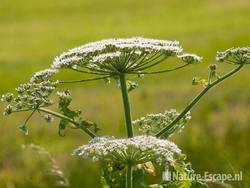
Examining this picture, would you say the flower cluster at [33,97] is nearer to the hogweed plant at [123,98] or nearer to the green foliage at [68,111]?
the hogweed plant at [123,98]

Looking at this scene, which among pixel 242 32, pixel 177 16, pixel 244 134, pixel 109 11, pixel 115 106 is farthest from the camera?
pixel 109 11

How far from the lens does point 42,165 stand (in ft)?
26.3

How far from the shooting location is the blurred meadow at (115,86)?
8320 mm

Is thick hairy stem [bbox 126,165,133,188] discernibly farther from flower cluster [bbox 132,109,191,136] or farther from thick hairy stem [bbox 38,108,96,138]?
flower cluster [bbox 132,109,191,136]

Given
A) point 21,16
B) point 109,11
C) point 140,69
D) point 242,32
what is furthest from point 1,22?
point 140,69

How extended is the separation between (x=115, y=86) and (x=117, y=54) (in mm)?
22185

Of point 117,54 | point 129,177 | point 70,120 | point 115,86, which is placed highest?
point 115,86

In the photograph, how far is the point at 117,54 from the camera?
10.5ft

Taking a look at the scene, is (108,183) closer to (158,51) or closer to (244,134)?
(158,51)

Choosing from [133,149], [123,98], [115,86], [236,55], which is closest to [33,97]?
[123,98]

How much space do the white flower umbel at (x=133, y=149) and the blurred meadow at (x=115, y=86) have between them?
28.2 inches

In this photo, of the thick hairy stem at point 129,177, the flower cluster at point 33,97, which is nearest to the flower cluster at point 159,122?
the thick hairy stem at point 129,177

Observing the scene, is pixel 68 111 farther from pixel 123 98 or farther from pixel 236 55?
pixel 236 55

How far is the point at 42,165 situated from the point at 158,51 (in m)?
4.86
